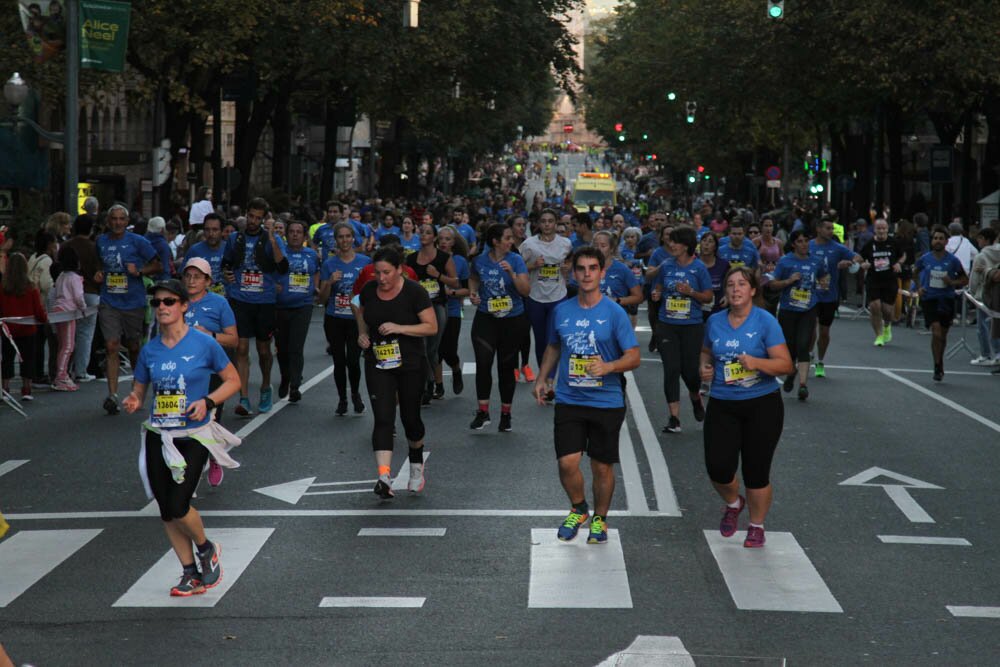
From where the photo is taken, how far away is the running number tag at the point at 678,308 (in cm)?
1541

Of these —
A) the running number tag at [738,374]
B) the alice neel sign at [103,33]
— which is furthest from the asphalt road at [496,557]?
the alice neel sign at [103,33]

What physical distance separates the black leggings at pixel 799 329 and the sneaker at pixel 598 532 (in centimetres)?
831

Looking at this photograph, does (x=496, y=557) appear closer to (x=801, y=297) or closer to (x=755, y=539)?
(x=755, y=539)

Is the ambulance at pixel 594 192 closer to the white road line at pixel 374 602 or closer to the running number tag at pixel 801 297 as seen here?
the running number tag at pixel 801 297

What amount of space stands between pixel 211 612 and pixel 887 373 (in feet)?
46.8

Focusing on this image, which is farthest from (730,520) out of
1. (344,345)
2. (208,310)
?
(344,345)

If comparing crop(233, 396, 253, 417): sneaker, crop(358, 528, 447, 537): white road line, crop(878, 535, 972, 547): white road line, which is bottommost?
crop(233, 396, 253, 417): sneaker

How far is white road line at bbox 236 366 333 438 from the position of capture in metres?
15.3

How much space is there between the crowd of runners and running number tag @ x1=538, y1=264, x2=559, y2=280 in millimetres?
13

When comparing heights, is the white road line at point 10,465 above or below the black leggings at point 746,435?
below

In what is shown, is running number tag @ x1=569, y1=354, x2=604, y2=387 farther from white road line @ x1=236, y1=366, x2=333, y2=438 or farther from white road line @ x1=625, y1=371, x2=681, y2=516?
white road line @ x1=236, y1=366, x2=333, y2=438

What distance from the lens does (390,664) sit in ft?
24.1

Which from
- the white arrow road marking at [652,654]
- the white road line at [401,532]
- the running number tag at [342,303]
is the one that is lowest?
the white road line at [401,532]

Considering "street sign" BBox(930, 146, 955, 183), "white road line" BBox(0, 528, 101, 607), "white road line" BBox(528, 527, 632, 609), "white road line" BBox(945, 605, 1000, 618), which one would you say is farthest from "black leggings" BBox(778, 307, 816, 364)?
"street sign" BBox(930, 146, 955, 183)
